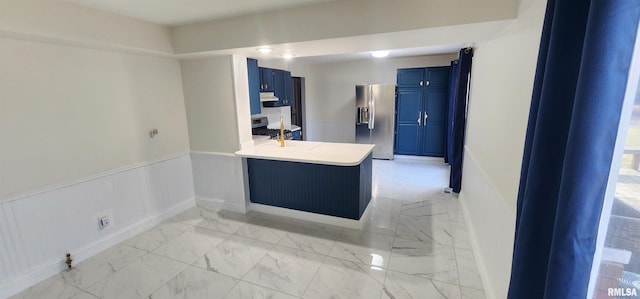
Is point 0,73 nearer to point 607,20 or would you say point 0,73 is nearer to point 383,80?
point 607,20

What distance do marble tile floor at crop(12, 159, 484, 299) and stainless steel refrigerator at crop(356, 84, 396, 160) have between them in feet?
8.83

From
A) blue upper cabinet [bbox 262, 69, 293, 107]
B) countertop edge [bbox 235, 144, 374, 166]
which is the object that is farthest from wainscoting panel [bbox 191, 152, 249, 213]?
blue upper cabinet [bbox 262, 69, 293, 107]

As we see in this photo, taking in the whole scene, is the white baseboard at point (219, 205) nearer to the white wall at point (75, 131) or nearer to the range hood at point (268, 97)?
the white wall at point (75, 131)

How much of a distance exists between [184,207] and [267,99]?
2.11 metres

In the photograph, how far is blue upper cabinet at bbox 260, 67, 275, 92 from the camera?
168 inches

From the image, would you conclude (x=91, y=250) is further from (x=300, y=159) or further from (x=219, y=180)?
(x=300, y=159)

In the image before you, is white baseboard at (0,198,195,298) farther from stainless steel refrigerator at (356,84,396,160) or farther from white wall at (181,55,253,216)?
stainless steel refrigerator at (356,84,396,160)

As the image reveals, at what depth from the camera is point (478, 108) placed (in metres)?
2.86

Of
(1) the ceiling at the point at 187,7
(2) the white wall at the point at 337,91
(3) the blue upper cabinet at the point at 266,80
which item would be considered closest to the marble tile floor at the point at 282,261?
(3) the blue upper cabinet at the point at 266,80

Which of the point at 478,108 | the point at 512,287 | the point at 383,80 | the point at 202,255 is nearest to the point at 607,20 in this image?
the point at 512,287

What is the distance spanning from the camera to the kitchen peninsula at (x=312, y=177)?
9.78ft

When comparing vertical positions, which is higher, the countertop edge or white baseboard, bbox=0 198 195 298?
the countertop edge

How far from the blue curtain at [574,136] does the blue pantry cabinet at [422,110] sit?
16.1 feet

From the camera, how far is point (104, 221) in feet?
9.09
